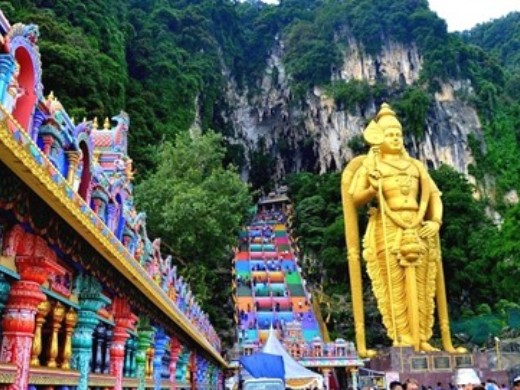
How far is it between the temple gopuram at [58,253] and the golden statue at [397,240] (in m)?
8.63

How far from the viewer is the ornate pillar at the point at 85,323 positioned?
4.39 metres

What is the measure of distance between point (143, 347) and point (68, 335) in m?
2.39

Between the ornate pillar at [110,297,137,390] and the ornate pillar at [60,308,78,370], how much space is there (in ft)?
3.24

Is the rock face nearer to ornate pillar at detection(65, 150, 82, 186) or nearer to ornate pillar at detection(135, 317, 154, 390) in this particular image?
ornate pillar at detection(135, 317, 154, 390)

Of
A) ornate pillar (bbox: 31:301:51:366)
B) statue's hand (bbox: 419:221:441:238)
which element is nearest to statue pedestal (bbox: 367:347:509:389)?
statue's hand (bbox: 419:221:441:238)

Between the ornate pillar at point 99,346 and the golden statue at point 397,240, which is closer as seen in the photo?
the ornate pillar at point 99,346

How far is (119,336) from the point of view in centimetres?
548

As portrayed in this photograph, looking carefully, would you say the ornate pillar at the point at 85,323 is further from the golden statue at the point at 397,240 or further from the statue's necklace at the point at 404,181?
the statue's necklace at the point at 404,181

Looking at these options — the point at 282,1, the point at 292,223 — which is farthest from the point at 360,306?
the point at 282,1

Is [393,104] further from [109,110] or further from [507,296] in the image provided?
[109,110]

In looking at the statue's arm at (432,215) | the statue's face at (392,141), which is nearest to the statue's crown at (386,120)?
the statue's face at (392,141)

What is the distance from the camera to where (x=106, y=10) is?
97.4 ft

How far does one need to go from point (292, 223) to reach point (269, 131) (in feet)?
46.4

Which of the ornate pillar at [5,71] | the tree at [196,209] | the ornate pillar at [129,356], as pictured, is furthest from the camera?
the tree at [196,209]
